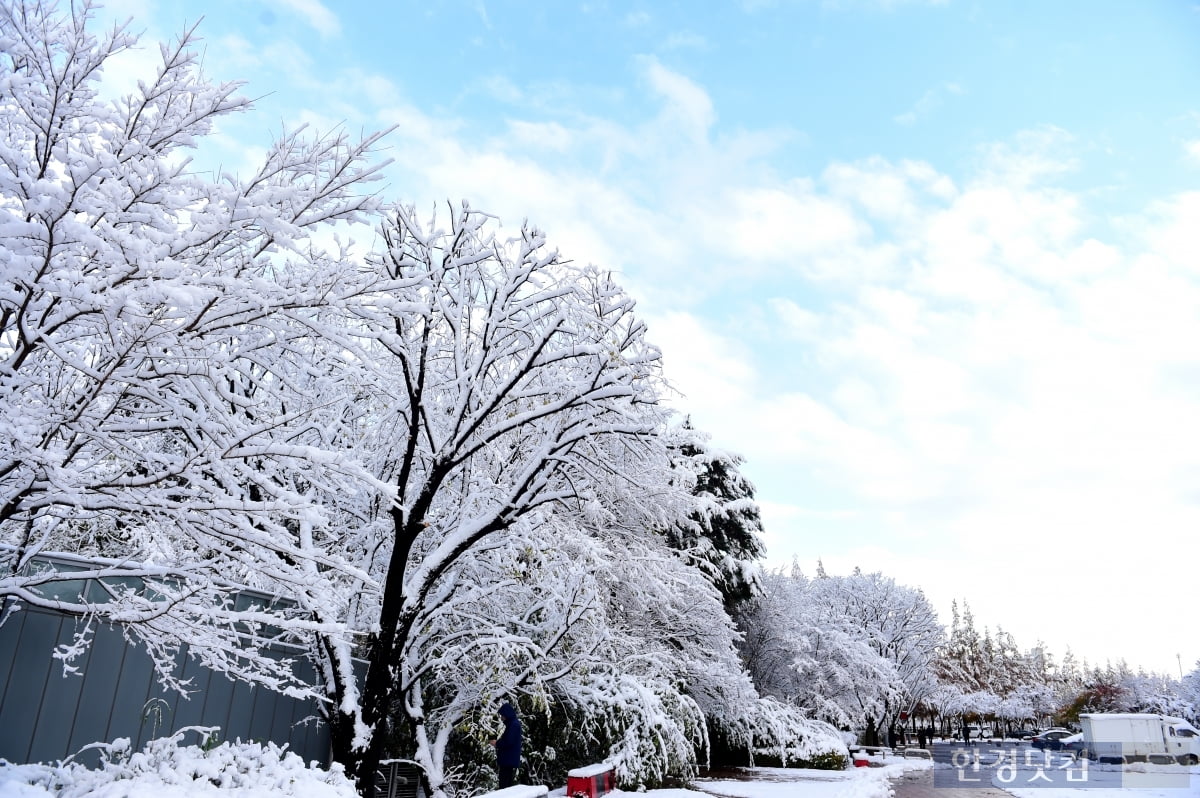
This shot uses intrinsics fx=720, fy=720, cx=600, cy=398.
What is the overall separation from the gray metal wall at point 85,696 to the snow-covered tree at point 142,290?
6.33 feet

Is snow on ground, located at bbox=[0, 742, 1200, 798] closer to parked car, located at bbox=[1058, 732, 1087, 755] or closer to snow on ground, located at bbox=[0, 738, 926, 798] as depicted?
snow on ground, located at bbox=[0, 738, 926, 798]

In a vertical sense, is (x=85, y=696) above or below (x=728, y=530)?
below

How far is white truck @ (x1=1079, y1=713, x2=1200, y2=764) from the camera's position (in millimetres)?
32344

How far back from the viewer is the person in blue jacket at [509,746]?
945 cm

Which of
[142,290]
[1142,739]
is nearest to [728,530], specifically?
[142,290]

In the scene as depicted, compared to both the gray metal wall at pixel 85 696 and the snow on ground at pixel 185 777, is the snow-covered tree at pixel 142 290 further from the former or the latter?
the gray metal wall at pixel 85 696

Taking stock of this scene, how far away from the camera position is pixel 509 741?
9.55 m

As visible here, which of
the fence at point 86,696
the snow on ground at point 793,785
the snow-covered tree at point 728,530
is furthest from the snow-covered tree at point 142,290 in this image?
the snow-covered tree at point 728,530

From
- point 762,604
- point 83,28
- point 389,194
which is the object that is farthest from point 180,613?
point 762,604

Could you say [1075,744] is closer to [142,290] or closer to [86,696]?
[86,696]

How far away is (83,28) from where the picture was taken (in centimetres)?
369

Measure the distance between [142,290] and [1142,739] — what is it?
140ft

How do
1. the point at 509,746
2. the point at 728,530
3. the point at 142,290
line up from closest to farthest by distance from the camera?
the point at 142,290 → the point at 509,746 → the point at 728,530

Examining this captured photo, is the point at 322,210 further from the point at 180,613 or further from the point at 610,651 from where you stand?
the point at 610,651
